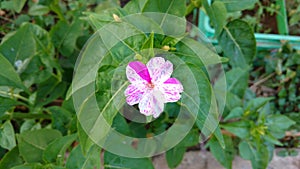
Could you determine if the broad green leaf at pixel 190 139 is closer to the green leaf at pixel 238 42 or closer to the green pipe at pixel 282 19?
the green leaf at pixel 238 42

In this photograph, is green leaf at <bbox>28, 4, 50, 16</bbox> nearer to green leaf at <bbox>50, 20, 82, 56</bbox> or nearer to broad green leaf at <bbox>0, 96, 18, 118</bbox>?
green leaf at <bbox>50, 20, 82, 56</bbox>

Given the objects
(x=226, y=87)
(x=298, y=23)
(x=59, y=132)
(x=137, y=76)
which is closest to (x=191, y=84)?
(x=137, y=76)

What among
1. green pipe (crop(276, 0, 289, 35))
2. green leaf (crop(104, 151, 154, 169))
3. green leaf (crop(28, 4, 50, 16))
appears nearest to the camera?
green leaf (crop(104, 151, 154, 169))

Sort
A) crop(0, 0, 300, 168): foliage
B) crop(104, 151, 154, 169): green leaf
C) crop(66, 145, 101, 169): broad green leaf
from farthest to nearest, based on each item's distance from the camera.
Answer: crop(104, 151, 154, 169): green leaf, crop(66, 145, 101, 169): broad green leaf, crop(0, 0, 300, 168): foliage

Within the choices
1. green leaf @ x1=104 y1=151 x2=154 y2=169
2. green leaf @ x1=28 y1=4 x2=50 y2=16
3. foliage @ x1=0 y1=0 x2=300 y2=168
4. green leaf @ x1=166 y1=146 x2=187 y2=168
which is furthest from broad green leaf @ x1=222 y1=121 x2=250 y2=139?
green leaf @ x1=28 y1=4 x2=50 y2=16

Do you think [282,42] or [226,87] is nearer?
[226,87]

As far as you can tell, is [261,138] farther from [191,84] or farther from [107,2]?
[107,2]

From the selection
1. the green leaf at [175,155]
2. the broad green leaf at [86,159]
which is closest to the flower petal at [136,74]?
the broad green leaf at [86,159]
